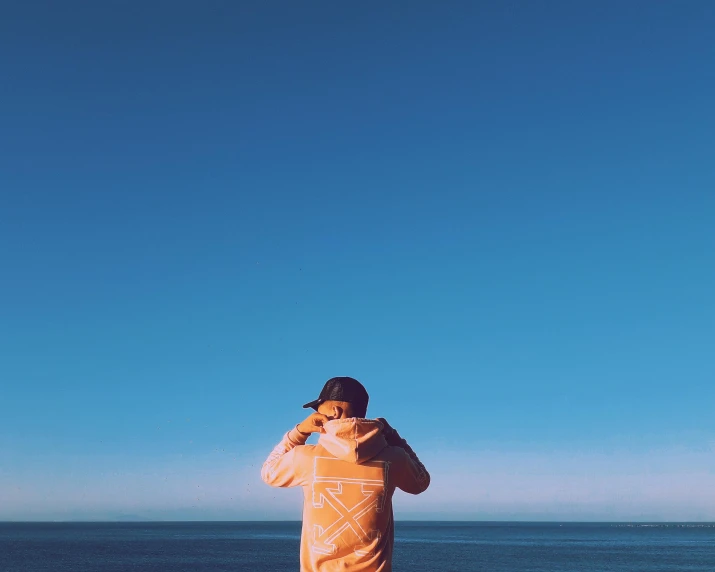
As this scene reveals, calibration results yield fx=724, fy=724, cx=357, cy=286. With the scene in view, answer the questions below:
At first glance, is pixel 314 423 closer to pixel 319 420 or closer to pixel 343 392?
pixel 319 420

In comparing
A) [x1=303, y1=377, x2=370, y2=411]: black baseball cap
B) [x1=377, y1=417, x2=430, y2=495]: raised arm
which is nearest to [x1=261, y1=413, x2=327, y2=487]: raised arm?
[x1=303, y1=377, x2=370, y2=411]: black baseball cap

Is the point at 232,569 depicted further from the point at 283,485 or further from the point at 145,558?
the point at 283,485

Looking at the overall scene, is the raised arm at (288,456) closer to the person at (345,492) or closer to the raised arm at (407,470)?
the person at (345,492)

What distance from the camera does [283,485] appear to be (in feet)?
10.9

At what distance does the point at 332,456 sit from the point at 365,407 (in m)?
0.25

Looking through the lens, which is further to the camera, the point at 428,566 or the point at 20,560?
the point at 20,560

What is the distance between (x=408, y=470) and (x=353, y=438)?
366mm

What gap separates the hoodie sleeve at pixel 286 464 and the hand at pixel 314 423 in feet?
0.13

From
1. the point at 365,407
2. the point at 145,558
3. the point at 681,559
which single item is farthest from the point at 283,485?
the point at 681,559

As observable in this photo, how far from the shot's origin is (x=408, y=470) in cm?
323

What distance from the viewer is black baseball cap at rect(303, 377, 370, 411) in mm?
3111

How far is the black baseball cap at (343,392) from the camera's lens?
311 cm

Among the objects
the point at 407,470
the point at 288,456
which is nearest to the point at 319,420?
the point at 288,456

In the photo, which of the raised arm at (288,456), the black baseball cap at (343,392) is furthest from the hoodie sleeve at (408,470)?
the raised arm at (288,456)
